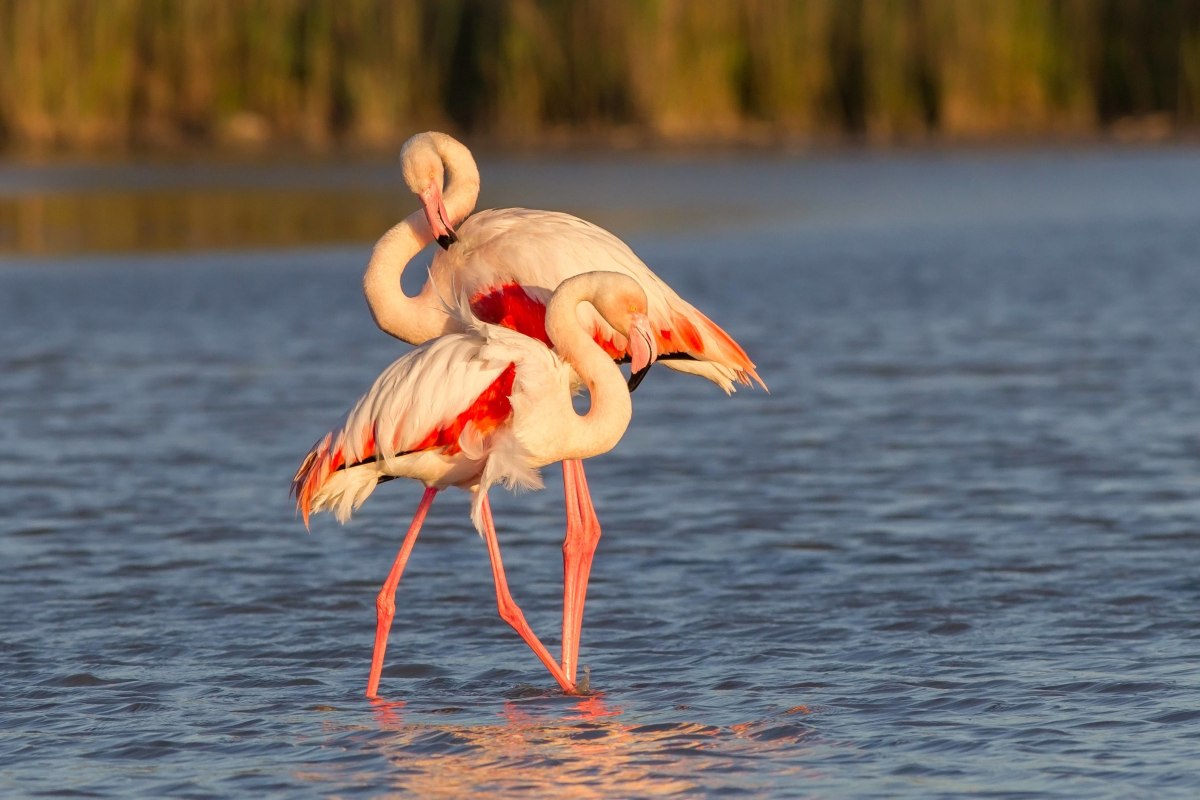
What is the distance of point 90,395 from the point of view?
11445mm

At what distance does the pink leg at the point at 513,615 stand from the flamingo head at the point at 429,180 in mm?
1013

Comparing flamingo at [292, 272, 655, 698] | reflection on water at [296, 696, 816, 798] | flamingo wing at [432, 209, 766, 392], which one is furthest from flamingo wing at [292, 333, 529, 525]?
reflection on water at [296, 696, 816, 798]

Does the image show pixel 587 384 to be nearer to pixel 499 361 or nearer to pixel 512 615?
pixel 499 361

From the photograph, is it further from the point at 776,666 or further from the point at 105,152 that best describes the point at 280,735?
the point at 105,152

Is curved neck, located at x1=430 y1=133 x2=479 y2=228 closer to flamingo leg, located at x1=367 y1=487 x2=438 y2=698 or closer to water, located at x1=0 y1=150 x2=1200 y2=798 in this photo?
flamingo leg, located at x1=367 y1=487 x2=438 y2=698

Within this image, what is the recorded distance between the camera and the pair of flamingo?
5.94m

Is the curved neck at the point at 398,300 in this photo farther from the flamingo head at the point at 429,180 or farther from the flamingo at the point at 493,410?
the flamingo at the point at 493,410

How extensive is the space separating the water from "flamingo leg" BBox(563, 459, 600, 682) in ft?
0.57

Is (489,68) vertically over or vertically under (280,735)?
over

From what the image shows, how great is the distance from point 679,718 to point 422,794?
2.94 ft

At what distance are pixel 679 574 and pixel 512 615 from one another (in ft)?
3.96

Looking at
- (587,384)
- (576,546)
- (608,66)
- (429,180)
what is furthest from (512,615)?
(608,66)

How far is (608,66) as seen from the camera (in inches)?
1065

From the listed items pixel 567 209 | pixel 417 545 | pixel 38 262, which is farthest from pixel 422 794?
pixel 567 209
